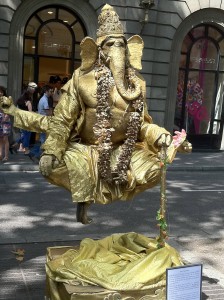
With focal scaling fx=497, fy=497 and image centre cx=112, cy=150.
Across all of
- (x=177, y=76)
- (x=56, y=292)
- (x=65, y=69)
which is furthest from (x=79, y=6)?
(x=56, y=292)

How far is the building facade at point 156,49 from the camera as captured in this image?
13.6 m

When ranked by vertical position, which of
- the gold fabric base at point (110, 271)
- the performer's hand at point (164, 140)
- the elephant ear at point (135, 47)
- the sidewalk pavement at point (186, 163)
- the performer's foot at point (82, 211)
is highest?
the elephant ear at point (135, 47)

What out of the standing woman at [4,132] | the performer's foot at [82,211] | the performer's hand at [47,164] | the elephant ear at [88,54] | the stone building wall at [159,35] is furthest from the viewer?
the stone building wall at [159,35]

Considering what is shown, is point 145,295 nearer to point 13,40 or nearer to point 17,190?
point 17,190

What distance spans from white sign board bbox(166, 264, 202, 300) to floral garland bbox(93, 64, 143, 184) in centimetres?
105

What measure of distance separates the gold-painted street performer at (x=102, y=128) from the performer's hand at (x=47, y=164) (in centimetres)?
3

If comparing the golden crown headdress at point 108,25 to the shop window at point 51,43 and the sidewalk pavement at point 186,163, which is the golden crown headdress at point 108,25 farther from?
Result: the shop window at point 51,43

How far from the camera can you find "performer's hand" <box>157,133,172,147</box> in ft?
14.0

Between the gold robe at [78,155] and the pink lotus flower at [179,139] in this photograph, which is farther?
the pink lotus flower at [179,139]

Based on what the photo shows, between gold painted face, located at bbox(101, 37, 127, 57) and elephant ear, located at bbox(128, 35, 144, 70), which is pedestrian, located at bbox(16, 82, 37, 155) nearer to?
elephant ear, located at bbox(128, 35, 144, 70)

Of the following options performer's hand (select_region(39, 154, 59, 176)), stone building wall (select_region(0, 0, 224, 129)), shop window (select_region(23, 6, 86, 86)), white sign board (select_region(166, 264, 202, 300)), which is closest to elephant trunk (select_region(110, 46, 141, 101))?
performer's hand (select_region(39, 154, 59, 176))

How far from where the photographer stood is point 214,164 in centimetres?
1388

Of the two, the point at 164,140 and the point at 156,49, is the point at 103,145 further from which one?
the point at 156,49

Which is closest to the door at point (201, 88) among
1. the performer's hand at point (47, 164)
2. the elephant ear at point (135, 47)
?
the elephant ear at point (135, 47)
